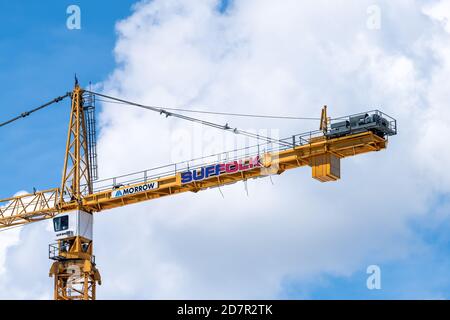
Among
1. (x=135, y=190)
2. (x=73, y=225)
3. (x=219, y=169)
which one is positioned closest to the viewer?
(x=219, y=169)

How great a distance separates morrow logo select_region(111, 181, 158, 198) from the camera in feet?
295

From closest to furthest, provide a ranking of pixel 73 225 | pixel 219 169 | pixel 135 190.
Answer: pixel 219 169
pixel 135 190
pixel 73 225

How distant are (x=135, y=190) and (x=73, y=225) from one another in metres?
7.92

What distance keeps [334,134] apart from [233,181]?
36.3 ft

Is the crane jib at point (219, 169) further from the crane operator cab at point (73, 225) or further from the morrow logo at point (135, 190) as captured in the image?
the crane operator cab at point (73, 225)

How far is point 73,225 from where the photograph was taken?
9462 cm

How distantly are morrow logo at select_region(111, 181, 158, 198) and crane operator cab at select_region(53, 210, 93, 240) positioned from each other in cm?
442

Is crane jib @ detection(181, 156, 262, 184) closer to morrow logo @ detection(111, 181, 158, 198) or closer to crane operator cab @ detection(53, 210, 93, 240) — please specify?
morrow logo @ detection(111, 181, 158, 198)

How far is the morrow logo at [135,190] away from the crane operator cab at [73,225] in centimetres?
442

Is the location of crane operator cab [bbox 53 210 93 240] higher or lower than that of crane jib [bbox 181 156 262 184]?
lower

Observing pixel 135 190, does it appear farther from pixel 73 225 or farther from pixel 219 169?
pixel 219 169
